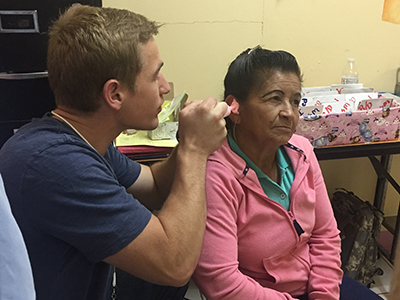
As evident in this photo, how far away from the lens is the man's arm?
0.89 metres

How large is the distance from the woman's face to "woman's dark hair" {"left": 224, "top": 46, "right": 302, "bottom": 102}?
2cm

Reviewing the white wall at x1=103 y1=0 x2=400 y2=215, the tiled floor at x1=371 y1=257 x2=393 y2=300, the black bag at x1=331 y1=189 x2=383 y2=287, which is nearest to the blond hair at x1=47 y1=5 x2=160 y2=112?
the white wall at x1=103 y1=0 x2=400 y2=215

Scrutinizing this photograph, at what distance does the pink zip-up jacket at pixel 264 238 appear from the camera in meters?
1.09

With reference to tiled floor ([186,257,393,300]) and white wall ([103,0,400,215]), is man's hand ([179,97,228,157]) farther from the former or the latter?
tiled floor ([186,257,393,300])

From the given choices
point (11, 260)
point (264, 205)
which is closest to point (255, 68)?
point (264, 205)

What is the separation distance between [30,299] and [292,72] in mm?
969

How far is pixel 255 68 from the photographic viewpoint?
48.0 inches

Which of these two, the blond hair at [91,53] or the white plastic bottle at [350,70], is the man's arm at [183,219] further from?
the white plastic bottle at [350,70]

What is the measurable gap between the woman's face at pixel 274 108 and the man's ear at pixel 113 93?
1.36 ft

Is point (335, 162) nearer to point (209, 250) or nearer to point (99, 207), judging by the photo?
point (209, 250)

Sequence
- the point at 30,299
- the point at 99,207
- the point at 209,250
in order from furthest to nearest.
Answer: the point at 209,250
the point at 99,207
the point at 30,299

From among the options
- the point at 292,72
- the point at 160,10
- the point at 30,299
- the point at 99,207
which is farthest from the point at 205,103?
the point at 160,10

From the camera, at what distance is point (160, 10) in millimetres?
2066

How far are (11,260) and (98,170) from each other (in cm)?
38
